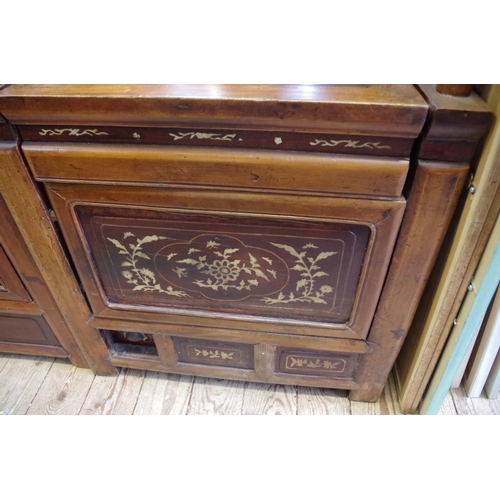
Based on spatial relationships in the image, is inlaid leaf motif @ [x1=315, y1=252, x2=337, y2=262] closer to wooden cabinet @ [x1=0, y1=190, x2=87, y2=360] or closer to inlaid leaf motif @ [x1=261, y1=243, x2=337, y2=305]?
inlaid leaf motif @ [x1=261, y1=243, x2=337, y2=305]

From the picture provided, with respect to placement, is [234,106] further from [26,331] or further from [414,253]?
[26,331]

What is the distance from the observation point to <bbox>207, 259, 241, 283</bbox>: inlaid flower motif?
0.80 m

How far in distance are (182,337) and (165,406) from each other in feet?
0.73

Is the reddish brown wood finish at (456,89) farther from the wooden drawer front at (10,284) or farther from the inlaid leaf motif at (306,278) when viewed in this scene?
the wooden drawer front at (10,284)

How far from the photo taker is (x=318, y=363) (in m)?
0.97

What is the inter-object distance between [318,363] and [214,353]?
0.26 m

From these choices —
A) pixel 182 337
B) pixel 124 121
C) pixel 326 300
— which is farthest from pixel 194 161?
pixel 182 337

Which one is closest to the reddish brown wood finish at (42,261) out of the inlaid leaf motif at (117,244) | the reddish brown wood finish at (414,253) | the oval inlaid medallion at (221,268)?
the inlaid leaf motif at (117,244)

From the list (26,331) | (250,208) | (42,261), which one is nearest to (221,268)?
(250,208)

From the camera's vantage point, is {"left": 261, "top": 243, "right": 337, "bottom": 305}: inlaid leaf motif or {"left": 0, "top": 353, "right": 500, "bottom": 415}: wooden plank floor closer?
{"left": 261, "top": 243, "right": 337, "bottom": 305}: inlaid leaf motif

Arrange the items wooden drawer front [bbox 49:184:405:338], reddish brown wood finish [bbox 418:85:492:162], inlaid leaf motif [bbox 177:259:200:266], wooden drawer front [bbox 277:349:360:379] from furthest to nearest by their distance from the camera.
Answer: wooden drawer front [bbox 277:349:360:379]
inlaid leaf motif [bbox 177:259:200:266]
wooden drawer front [bbox 49:184:405:338]
reddish brown wood finish [bbox 418:85:492:162]

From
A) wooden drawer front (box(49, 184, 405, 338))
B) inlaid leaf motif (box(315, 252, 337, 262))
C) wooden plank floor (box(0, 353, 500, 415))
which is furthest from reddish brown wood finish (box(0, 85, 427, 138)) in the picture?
wooden plank floor (box(0, 353, 500, 415))

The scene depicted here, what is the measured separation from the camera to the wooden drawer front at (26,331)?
1.04 meters

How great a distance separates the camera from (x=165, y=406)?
1.07 m
